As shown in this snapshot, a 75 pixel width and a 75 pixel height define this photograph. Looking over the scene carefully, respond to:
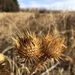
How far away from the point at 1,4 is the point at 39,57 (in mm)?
22380

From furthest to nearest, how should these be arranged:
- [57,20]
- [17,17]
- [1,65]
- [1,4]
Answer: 1. [1,4]
2. [17,17]
3. [57,20]
4. [1,65]

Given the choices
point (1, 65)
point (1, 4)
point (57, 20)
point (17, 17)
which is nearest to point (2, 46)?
point (57, 20)

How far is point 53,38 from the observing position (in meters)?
1.39

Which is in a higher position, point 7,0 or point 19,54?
point 19,54

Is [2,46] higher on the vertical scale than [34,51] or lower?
lower

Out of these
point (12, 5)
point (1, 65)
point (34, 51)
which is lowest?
point (12, 5)

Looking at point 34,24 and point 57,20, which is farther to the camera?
point 34,24

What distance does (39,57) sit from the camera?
4.41ft

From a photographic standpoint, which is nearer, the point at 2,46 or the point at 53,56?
the point at 53,56

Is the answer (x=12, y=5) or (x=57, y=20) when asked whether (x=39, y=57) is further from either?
(x=12, y=5)

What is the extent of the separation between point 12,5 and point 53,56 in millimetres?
23388

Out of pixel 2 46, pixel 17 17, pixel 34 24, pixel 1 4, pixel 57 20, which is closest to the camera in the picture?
pixel 2 46

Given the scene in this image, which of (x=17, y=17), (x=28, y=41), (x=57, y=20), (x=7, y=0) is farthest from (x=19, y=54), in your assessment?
(x=7, y=0)

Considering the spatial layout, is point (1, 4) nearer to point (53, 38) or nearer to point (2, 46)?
point (2, 46)
